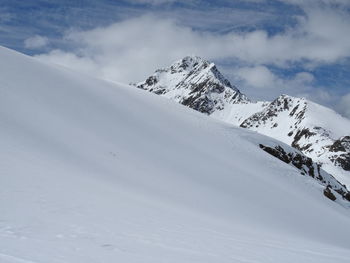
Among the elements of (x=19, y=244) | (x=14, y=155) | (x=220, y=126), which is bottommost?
(x=19, y=244)

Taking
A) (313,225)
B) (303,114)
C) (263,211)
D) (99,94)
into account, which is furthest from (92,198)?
(303,114)

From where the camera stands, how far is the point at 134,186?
13.0 m

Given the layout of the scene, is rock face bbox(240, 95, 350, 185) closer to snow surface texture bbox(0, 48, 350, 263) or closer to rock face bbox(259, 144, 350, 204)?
rock face bbox(259, 144, 350, 204)

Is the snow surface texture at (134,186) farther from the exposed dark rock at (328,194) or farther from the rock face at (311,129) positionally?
the rock face at (311,129)

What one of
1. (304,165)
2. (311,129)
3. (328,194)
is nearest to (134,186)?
(328,194)

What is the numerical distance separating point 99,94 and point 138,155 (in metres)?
9.51

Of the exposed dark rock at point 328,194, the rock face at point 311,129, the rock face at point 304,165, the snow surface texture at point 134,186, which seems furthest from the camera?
the rock face at point 311,129

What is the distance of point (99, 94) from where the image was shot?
2511 cm

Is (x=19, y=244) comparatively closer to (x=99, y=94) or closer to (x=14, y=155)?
(x=14, y=155)

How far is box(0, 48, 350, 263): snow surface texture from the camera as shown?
18.0ft

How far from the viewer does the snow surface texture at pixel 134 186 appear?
5.48 metres

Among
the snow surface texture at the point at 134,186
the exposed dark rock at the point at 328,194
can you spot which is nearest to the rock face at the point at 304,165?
the snow surface texture at the point at 134,186

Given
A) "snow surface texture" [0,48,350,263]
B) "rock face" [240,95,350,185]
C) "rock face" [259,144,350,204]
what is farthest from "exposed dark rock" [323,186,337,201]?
"rock face" [240,95,350,185]

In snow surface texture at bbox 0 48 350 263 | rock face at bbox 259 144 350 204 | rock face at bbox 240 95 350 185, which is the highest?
rock face at bbox 240 95 350 185
